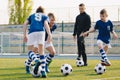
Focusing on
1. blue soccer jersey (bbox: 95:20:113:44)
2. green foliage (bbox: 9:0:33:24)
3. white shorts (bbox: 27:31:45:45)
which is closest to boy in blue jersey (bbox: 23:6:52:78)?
white shorts (bbox: 27:31:45:45)

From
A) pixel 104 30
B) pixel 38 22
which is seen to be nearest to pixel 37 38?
pixel 38 22

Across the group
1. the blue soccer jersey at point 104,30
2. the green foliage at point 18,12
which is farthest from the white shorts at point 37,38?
the green foliage at point 18,12

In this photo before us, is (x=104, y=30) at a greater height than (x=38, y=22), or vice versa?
(x=38, y=22)

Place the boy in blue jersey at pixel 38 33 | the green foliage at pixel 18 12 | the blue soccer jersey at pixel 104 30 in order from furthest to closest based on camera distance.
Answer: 1. the green foliage at pixel 18 12
2. the blue soccer jersey at pixel 104 30
3. the boy in blue jersey at pixel 38 33

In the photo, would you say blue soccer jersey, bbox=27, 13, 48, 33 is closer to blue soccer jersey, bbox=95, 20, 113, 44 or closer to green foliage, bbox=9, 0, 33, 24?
blue soccer jersey, bbox=95, 20, 113, 44

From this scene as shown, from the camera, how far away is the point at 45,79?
9492 millimetres

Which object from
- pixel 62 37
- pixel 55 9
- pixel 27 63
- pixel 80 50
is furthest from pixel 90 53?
pixel 27 63

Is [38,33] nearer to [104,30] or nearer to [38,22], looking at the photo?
[38,22]

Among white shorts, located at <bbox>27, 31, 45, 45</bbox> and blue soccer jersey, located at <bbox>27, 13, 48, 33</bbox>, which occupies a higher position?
blue soccer jersey, located at <bbox>27, 13, 48, 33</bbox>

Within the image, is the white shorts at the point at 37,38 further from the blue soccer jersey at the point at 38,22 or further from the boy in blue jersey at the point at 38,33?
the blue soccer jersey at the point at 38,22

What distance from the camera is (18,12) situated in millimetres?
39625

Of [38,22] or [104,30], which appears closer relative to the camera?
[38,22]

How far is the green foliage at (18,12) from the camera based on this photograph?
38.8 meters

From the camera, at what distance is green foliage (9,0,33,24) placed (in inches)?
1527
